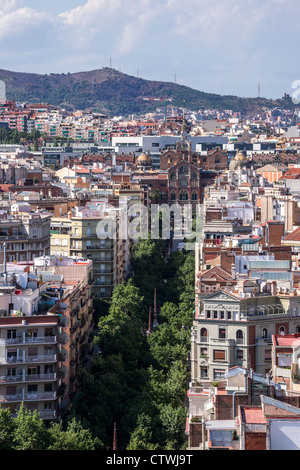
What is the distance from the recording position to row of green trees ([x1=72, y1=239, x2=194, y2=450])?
37.3 m

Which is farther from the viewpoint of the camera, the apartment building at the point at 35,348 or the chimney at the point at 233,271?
the chimney at the point at 233,271

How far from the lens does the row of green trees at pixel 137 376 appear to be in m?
37.3

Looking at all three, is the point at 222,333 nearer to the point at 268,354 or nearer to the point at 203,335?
the point at 203,335

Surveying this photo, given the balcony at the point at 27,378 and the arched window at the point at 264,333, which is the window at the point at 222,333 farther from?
the balcony at the point at 27,378

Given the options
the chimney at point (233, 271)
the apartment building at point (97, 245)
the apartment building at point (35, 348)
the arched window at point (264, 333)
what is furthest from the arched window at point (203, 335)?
the apartment building at point (97, 245)

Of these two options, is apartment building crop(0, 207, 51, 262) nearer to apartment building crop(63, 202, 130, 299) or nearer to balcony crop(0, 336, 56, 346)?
apartment building crop(63, 202, 130, 299)

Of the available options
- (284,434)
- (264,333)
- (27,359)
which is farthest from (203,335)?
(284,434)

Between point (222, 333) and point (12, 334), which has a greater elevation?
point (12, 334)

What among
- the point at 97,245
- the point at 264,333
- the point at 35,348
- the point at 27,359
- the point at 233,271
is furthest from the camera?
the point at 97,245

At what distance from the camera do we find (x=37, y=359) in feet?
127

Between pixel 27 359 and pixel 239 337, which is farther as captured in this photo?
pixel 239 337

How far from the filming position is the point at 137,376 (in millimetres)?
43531
